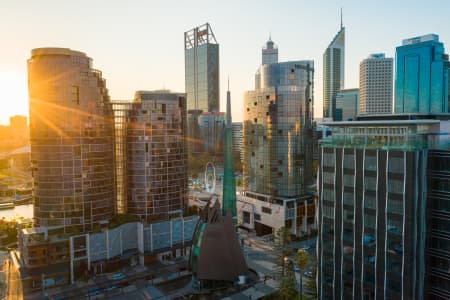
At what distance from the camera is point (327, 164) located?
46.0 meters

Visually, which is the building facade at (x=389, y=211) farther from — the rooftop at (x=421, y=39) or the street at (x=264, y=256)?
the rooftop at (x=421, y=39)

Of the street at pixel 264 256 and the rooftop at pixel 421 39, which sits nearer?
the street at pixel 264 256

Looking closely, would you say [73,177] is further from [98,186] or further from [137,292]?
[137,292]

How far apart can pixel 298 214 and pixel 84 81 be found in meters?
56.3

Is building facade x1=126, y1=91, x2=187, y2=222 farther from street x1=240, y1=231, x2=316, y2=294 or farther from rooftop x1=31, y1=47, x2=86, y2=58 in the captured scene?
street x1=240, y1=231, x2=316, y2=294

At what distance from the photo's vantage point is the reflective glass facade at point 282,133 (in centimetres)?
8794

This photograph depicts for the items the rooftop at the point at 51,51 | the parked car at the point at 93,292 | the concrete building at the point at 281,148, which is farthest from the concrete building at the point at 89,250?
the rooftop at the point at 51,51

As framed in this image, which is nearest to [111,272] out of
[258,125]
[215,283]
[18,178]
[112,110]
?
[215,283]

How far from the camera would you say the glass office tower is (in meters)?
130

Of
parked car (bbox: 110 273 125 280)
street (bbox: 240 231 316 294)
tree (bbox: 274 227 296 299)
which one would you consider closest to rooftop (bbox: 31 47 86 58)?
parked car (bbox: 110 273 125 280)

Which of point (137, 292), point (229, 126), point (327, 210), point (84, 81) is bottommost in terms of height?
point (137, 292)

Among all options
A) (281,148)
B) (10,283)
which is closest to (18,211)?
(10,283)

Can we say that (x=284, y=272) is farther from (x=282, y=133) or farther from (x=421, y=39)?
(x=421, y=39)

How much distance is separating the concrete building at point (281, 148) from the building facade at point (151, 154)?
2504 centimetres
